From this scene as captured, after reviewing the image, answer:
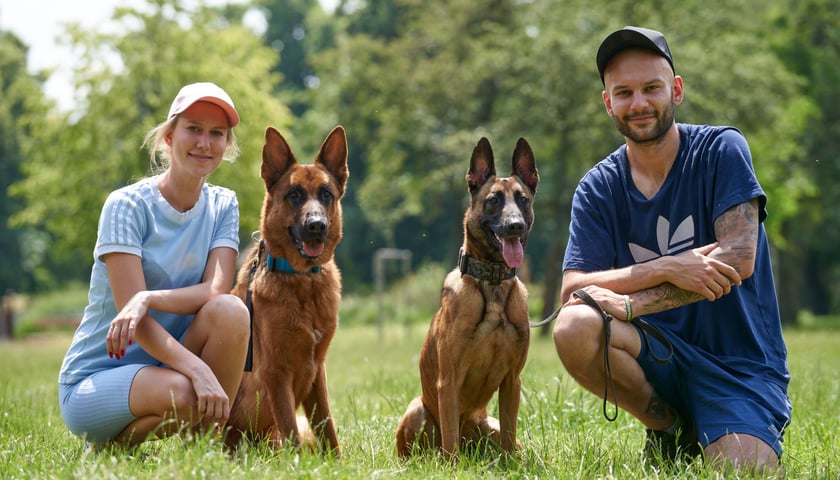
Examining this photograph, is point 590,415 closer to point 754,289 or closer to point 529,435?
point 529,435

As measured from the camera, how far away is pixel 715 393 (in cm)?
407

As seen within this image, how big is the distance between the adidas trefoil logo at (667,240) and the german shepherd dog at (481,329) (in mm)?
630

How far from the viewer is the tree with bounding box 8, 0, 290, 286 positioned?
21812 millimetres

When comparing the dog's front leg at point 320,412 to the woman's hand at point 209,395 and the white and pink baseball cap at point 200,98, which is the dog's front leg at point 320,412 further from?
the white and pink baseball cap at point 200,98

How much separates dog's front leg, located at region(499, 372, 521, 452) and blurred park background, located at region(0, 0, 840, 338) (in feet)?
49.2

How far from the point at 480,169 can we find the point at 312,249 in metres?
1.07

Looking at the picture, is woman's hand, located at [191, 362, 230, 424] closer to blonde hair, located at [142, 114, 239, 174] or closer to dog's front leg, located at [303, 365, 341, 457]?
dog's front leg, located at [303, 365, 341, 457]

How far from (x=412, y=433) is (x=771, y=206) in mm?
22559

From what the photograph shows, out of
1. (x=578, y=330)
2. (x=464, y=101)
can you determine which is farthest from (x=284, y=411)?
(x=464, y=101)

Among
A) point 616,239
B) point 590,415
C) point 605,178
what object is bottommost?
point 590,415

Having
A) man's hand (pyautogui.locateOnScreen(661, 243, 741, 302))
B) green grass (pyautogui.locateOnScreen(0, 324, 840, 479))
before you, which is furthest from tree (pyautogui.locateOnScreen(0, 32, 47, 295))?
man's hand (pyautogui.locateOnScreen(661, 243, 741, 302))

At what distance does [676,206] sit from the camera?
4.19m

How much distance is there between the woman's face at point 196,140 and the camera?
13.4 ft

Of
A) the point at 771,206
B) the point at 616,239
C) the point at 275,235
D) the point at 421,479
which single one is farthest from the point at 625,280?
the point at 771,206
